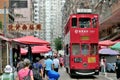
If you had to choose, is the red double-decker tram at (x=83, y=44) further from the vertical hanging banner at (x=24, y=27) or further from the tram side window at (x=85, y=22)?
the vertical hanging banner at (x=24, y=27)

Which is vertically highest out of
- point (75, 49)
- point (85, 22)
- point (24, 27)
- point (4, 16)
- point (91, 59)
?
point (4, 16)

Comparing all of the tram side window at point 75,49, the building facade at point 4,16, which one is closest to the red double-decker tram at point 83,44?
the tram side window at point 75,49

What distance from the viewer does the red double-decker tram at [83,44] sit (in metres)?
28.6

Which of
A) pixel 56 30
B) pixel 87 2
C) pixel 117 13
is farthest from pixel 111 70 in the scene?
pixel 56 30

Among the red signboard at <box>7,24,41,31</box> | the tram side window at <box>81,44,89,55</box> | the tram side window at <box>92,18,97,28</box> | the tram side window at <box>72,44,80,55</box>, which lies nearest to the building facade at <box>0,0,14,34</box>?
the red signboard at <box>7,24,41,31</box>

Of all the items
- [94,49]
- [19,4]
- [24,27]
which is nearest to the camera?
[24,27]

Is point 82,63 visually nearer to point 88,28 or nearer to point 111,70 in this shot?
point 88,28

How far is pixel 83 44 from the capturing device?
28.6 metres

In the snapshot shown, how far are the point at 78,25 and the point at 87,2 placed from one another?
63549 mm

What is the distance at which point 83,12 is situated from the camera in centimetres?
2945

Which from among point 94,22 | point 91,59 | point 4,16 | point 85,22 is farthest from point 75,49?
point 4,16

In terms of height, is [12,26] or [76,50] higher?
[12,26]

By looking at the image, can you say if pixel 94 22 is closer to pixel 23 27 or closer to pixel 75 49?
pixel 75 49

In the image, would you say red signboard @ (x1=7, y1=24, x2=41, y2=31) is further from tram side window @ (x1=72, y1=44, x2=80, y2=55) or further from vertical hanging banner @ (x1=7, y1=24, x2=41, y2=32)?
tram side window @ (x1=72, y1=44, x2=80, y2=55)
